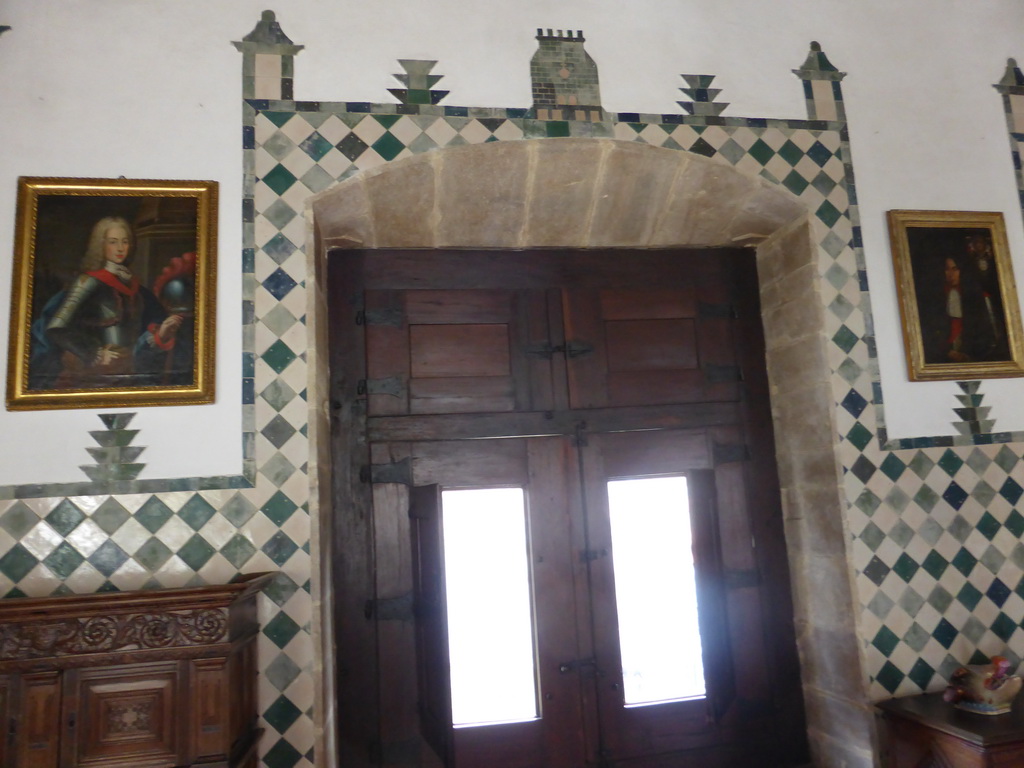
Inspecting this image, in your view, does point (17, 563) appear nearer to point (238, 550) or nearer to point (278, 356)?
point (238, 550)

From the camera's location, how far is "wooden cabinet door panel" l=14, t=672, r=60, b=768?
236cm

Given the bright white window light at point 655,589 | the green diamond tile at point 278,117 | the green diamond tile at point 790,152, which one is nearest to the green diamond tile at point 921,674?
the bright white window light at point 655,589

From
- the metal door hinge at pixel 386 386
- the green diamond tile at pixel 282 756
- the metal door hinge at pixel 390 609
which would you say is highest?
the metal door hinge at pixel 386 386

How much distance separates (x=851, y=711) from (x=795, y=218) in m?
2.19

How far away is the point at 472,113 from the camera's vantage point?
10.9 feet

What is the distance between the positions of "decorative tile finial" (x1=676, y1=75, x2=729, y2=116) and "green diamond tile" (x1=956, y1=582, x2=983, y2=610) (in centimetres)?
236

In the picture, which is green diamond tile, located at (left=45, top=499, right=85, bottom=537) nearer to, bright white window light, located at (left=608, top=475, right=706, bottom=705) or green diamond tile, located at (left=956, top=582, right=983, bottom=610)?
bright white window light, located at (left=608, top=475, right=706, bottom=705)

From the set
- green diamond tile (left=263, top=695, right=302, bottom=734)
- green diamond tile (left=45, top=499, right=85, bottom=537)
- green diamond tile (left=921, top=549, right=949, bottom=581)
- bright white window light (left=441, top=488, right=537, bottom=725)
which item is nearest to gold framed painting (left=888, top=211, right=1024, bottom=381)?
green diamond tile (left=921, top=549, right=949, bottom=581)

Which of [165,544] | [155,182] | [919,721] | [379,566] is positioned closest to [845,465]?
[919,721]

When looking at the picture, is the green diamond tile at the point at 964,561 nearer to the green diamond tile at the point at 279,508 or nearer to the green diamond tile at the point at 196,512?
the green diamond tile at the point at 279,508

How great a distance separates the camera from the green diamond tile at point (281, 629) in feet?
9.45

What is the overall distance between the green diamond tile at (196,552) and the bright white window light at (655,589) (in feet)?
5.77

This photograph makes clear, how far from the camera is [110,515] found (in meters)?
2.84

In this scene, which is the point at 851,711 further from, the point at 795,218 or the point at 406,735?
the point at 795,218
